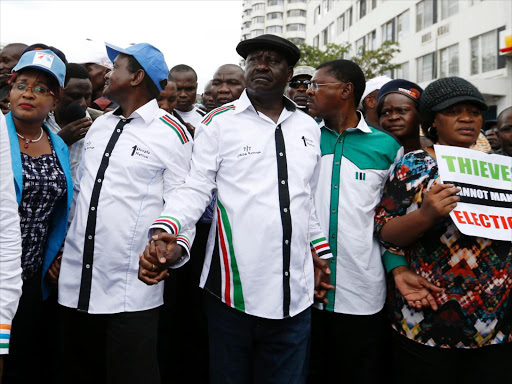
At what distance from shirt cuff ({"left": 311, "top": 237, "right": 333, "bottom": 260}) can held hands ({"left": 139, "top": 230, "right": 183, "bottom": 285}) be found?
36.2 inches

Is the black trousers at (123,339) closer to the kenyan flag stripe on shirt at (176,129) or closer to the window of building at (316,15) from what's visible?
the kenyan flag stripe on shirt at (176,129)

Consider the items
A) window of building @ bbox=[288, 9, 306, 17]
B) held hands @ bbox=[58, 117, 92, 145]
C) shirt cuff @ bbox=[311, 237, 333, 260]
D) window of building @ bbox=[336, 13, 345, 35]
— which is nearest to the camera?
shirt cuff @ bbox=[311, 237, 333, 260]

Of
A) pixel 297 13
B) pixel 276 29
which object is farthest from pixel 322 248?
pixel 276 29

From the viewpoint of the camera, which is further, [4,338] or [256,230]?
[256,230]

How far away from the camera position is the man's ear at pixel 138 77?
268 cm

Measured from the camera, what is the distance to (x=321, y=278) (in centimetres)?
262

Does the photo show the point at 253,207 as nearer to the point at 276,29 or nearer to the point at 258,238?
the point at 258,238

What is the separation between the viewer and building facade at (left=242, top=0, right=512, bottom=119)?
58.4 feet

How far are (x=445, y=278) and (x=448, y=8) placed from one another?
22.5 m

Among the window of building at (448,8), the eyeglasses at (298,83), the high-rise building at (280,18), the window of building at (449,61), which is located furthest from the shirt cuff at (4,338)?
the high-rise building at (280,18)

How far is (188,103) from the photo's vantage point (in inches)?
197

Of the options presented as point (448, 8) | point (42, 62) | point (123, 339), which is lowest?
point (123, 339)

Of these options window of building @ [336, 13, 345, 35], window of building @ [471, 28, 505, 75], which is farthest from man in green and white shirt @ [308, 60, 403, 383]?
window of building @ [336, 13, 345, 35]

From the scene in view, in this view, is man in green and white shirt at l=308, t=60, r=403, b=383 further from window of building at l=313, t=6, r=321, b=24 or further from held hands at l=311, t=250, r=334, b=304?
window of building at l=313, t=6, r=321, b=24
